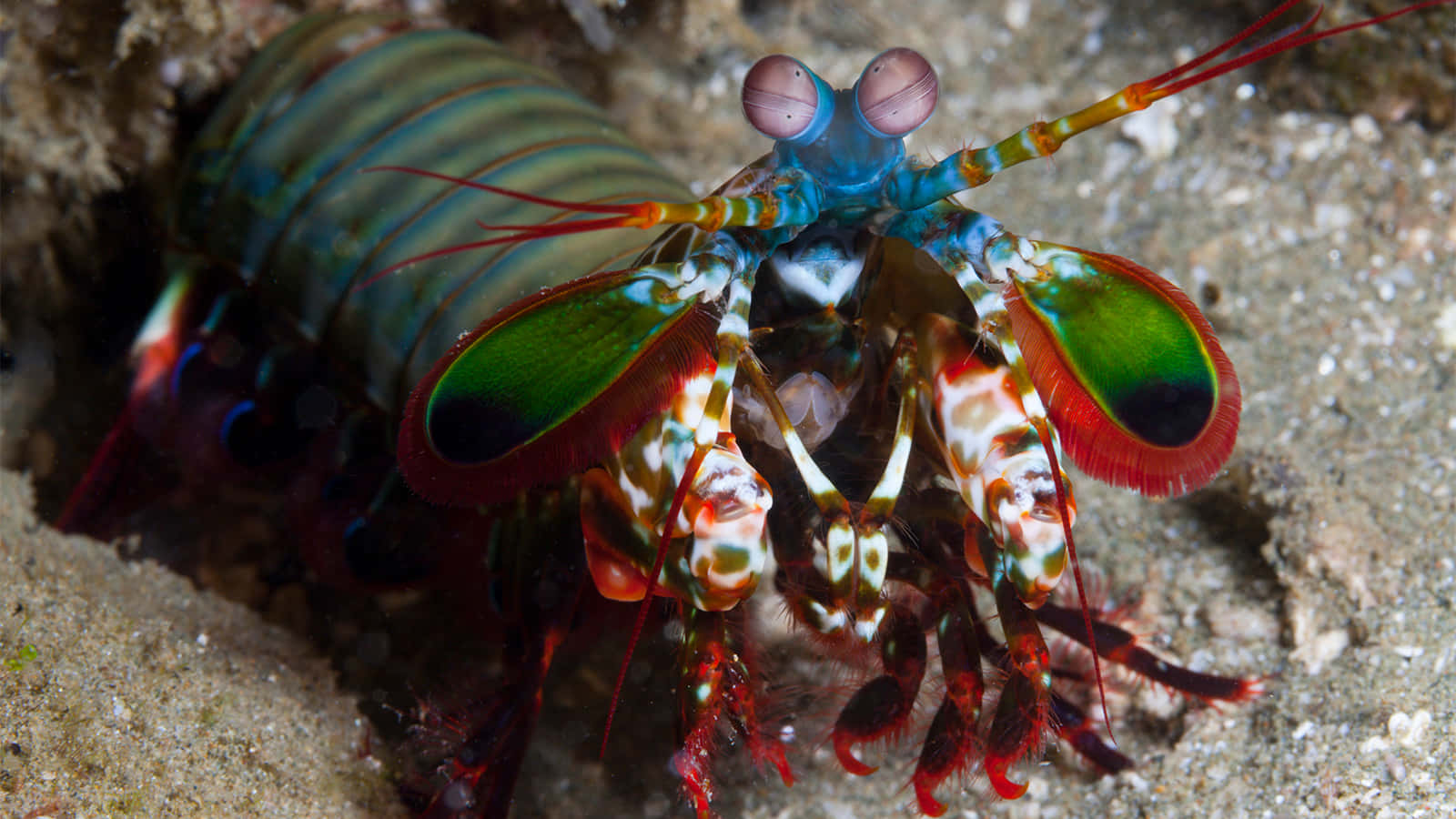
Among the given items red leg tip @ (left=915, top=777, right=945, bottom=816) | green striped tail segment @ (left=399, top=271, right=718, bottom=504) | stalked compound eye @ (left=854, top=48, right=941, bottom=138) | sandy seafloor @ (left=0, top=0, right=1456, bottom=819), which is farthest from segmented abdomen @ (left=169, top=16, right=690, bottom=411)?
red leg tip @ (left=915, top=777, right=945, bottom=816)

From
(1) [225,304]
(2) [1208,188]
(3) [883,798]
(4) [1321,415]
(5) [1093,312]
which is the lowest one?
(3) [883,798]

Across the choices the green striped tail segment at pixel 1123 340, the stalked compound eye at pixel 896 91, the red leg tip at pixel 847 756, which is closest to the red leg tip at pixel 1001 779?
the red leg tip at pixel 847 756

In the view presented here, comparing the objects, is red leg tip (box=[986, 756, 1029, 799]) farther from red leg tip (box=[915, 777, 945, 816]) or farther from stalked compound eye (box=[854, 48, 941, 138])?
stalked compound eye (box=[854, 48, 941, 138])

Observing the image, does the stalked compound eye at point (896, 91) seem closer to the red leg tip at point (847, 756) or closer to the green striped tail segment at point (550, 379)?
the green striped tail segment at point (550, 379)

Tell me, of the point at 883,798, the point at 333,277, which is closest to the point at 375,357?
the point at 333,277

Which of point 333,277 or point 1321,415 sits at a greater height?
point 1321,415

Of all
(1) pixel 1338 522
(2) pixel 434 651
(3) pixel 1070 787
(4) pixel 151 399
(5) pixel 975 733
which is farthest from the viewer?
(4) pixel 151 399

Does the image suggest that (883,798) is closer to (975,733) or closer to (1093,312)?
(975,733)
